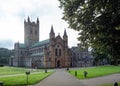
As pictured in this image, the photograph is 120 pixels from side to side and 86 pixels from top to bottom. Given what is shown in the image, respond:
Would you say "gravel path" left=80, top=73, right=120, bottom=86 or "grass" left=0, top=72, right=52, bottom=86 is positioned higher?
"grass" left=0, top=72, right=52, bottom=86

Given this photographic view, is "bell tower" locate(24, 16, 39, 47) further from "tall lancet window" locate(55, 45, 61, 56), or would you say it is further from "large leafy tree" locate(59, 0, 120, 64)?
"large leafy tree" locate(59, 0, 120, 64)

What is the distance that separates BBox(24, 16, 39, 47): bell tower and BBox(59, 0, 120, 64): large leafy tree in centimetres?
9876

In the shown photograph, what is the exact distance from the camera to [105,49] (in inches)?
884

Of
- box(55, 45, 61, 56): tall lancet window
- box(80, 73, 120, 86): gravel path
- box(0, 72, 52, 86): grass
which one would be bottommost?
box(80, 73, 120, 86): gravel path

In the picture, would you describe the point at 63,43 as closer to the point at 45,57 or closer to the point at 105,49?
→ the point at 45,57

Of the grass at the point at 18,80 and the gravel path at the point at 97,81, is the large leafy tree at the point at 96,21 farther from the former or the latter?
the grass at the point at 18,80

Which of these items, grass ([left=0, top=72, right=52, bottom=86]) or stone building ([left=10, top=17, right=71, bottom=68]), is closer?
grass ([left=0, top=72, right=52, bottom=86])

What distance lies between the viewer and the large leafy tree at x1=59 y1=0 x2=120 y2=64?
1752cm

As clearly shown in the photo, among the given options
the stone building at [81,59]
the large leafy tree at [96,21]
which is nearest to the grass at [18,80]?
the large leafy tree at [96,21]

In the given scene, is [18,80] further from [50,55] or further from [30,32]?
[30,32]

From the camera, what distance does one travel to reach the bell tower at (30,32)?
120 m

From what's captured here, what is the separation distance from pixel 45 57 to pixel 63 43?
1036 centimetres

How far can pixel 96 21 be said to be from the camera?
18812 mm

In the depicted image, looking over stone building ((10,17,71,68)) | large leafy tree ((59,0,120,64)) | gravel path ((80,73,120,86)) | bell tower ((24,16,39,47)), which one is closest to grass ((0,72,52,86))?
gravel path ((80,73,120,86))
